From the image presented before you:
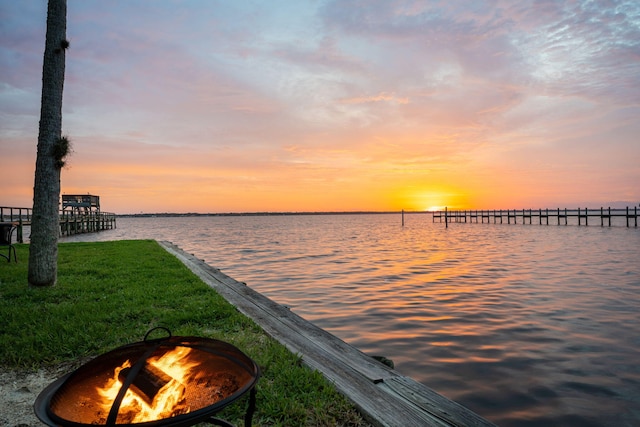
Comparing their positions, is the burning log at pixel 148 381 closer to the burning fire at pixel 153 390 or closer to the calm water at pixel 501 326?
the burning fire at pixel 153 390

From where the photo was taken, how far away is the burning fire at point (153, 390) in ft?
7.33

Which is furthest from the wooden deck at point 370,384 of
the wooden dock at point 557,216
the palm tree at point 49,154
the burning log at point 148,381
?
the wooden dock at point 557,216

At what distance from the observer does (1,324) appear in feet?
19.2

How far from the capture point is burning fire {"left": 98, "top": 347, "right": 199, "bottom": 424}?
2234 millimetres

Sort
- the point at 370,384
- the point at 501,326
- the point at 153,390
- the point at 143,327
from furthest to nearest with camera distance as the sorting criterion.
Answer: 1. the point at 501,326
2. the point at 143,327
3. the point at 370,384
4. the point at 153,390

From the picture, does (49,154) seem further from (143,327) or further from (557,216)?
(557,216)

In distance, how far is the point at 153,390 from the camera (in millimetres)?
2299

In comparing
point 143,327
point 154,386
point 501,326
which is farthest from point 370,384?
point 501,326

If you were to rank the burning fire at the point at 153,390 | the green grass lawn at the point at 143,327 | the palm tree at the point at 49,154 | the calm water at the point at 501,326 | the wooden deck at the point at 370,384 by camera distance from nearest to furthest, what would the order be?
the burning fire at the point at 153,390, the wooden deck at the point at 370,384, the green grass lawn at the point at 143,327, the calm water at the point at 501,326, the palm tree at the point at 49,154

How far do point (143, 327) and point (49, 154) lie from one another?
4685 mm

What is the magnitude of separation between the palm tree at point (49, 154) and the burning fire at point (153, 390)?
280 inches

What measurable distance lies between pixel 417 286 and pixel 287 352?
9006 millimetres

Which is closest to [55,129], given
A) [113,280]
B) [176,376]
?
[113,280]

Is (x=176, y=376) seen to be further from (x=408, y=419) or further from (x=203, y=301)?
(x=203, y=301)
